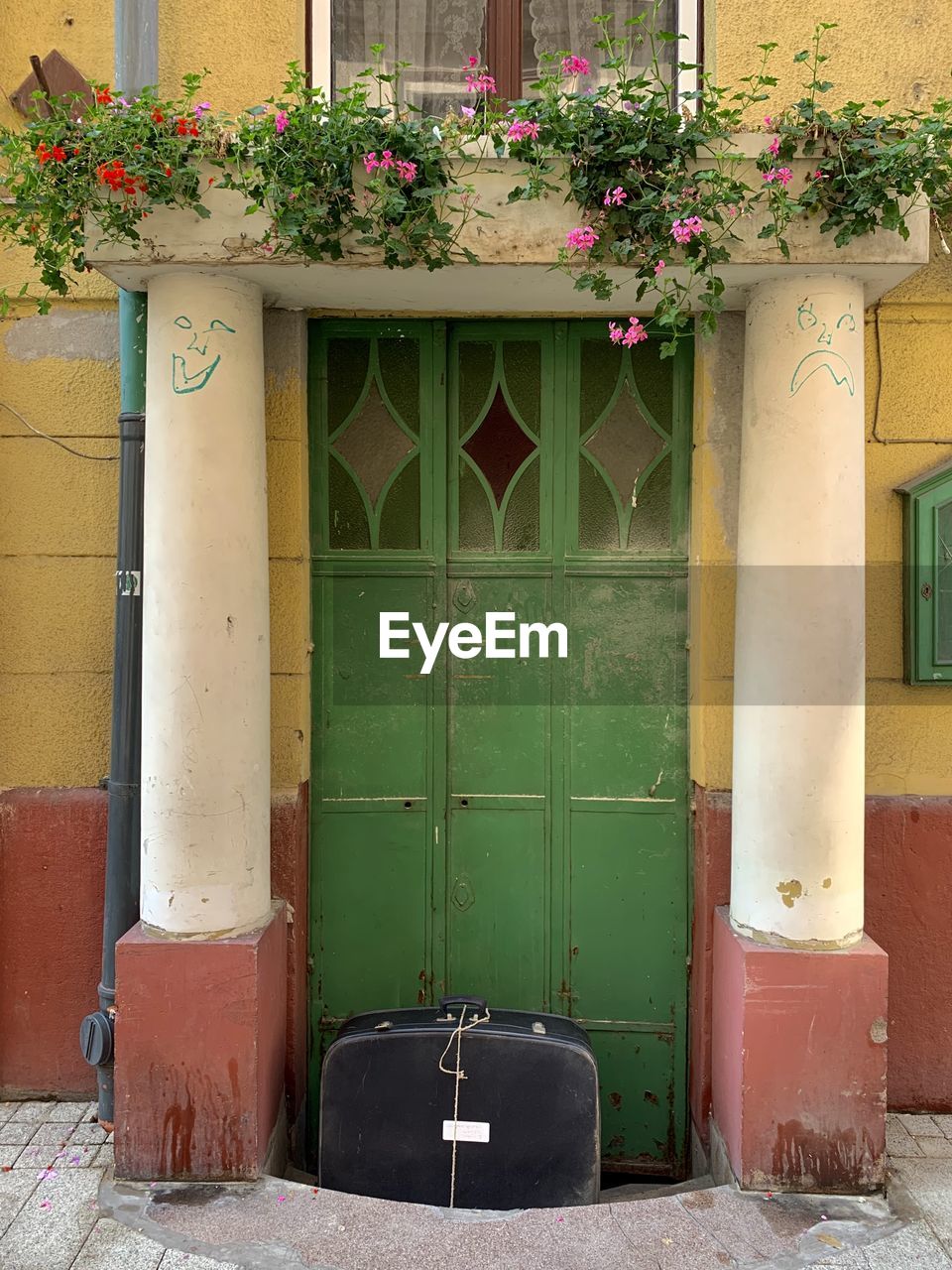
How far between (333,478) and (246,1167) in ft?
8.67

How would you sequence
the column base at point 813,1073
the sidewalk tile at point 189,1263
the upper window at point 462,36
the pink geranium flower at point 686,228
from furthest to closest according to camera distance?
1. the upper window at point 462,36
2. the column base at point 813,1073
3. the pink geranium flower at point 686,228
4. the sidewalk tile at point 189,1263

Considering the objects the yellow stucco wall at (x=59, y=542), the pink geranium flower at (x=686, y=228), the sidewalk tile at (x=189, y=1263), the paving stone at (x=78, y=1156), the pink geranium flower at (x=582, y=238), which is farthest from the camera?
the yellow stucco wall at (x=59, y=542)

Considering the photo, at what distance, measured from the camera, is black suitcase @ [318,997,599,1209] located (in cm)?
349

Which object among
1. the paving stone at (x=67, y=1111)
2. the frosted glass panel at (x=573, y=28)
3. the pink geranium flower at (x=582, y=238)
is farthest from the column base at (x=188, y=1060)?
the frosted glass panel at (x=573, y=28)

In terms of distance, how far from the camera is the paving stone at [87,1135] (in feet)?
12.4

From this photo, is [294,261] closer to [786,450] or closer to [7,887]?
[786,450]

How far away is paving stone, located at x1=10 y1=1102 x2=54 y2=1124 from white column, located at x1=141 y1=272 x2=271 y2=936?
44.6 inches

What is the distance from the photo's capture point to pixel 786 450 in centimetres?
349

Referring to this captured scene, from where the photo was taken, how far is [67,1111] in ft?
13.1

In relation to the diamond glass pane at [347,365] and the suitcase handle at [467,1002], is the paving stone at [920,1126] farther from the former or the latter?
the diamond glass pane at [347,365]

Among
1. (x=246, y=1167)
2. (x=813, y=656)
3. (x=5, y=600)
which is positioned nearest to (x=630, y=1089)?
(x=246, y=1167)

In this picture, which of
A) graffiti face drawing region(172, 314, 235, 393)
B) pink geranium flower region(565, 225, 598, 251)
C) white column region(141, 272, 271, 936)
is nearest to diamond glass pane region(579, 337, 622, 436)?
pink geranium flower region(565, 225, 598, 251)

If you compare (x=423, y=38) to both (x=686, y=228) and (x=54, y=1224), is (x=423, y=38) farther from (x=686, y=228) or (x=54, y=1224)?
(x=54, y=1224)

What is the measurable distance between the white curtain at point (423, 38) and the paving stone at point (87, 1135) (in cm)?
429
